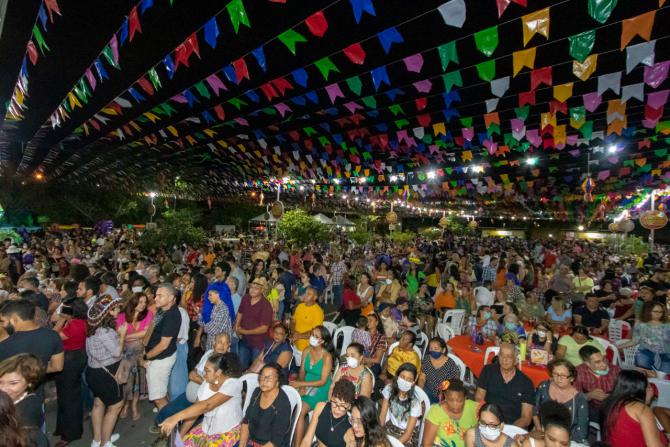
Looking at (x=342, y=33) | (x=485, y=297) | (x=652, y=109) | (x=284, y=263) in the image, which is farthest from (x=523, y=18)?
(x=284, y=263)

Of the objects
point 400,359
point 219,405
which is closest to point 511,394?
point 400,359

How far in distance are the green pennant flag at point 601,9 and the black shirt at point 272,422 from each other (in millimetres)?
4070

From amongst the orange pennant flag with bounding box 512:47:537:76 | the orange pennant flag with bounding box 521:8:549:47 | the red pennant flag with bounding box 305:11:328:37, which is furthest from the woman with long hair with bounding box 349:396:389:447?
the orange pennant flag with bounding box 512:47:537:76

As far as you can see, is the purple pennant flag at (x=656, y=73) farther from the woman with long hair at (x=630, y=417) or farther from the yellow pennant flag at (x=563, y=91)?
the woman with long hair at (x=630, y=417)

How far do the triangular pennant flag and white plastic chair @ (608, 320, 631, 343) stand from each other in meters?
6.11

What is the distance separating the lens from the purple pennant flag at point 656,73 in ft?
12.8

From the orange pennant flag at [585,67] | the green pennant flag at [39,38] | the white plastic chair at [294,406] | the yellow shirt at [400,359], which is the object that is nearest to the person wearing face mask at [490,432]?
the yellow shirt at [400,359]

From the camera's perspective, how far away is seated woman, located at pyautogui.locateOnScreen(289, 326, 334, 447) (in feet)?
12.0

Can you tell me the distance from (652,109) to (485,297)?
432cm

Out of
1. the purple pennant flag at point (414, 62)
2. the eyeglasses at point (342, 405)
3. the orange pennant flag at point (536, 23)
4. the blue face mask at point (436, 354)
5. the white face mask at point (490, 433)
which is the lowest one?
the white face mask at point (490, 433)

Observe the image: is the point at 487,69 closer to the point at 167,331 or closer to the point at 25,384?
the point at 167,331

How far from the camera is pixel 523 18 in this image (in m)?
2.88

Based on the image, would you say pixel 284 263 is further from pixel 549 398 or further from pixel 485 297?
pixel 549 398

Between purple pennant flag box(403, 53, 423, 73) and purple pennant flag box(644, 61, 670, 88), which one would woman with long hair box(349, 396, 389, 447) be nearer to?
purple pennant flag box(403, 53, 423, 73)
